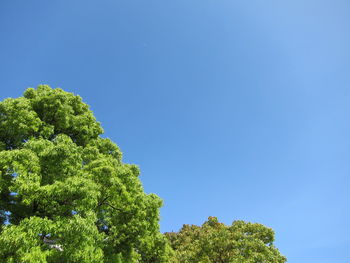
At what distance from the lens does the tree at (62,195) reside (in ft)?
35.3

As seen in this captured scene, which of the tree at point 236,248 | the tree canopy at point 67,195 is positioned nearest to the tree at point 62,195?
the tree canopy at point 67,195

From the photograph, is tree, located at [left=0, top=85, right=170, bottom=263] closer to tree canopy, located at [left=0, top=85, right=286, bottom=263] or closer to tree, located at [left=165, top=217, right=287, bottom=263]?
tree canopy, located at [left=0, top=85, right=286, bottom=263]

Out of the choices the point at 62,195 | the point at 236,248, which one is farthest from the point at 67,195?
the point at 236,248

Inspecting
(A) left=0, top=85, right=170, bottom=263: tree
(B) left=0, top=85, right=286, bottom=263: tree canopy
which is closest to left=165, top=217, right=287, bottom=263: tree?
(B) left=0, top=85, right=286, bottom=263: tree canopy

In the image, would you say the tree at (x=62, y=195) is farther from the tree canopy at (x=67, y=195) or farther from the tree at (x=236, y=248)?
the tree at (x=236, y=248)

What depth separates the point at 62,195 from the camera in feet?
38.8

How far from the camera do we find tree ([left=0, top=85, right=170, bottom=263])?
35.3ft

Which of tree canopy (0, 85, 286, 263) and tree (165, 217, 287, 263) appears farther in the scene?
tree (165, 217, 287, 263)

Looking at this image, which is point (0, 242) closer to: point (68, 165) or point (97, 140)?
point (68, 165)

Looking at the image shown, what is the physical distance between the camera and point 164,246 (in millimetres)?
20312

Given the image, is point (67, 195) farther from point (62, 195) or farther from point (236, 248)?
point (236, 248)

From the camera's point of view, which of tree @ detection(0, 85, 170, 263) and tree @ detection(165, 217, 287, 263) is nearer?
tree @ detection(0, 85, 170, 263)

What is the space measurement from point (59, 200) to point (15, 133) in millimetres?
6477

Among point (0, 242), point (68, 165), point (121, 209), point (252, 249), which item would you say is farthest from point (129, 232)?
point (252, 249)
